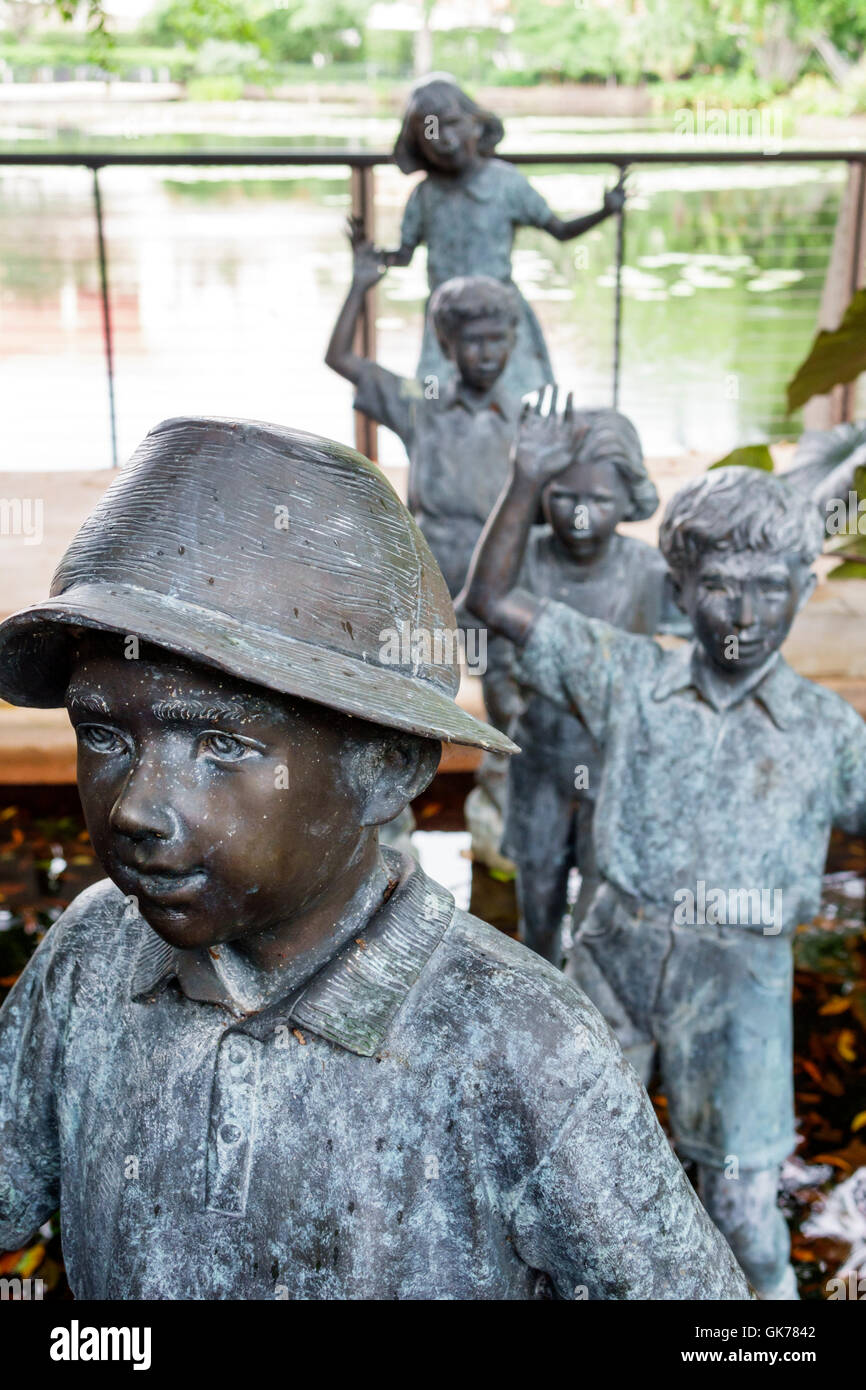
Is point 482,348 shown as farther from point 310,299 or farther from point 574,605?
point 310,299

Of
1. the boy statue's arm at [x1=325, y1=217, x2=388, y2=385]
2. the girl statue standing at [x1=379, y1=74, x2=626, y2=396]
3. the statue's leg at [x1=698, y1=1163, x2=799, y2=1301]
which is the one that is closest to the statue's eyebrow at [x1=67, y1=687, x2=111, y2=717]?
the statue's leg at [x1=698, y1=1163, x2=799, y2=1301]

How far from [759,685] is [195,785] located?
172 cm

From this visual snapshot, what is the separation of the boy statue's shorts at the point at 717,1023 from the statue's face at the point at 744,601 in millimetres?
506

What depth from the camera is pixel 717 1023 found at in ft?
9.68

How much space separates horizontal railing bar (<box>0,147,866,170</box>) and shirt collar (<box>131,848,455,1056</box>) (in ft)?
16.4

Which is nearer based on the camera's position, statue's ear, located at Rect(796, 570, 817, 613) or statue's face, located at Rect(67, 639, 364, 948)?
statue's face, located at Rect(67, 639, 364, 948)

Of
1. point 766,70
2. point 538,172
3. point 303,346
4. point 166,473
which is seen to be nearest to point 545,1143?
point 166,473

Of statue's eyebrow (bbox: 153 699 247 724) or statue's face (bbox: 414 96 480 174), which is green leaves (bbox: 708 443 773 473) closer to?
statue's face (bbox: 414 96 480 174)

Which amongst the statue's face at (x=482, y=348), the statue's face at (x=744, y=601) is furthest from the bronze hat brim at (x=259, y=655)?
the statue's face at (x=482, y=348)

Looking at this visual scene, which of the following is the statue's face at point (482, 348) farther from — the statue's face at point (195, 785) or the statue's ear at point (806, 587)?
the statue's face at point (195, 785)

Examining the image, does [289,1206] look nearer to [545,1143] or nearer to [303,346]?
[545,1143]

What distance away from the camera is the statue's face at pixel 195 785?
1.27 m

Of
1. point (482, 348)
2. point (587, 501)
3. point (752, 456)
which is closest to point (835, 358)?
point (752, 456)

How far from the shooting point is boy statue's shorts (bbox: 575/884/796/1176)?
294 cm
